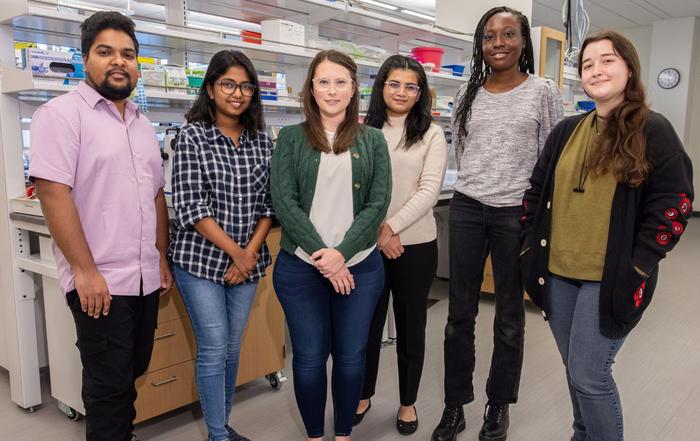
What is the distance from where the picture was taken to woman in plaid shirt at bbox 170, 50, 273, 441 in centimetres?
165

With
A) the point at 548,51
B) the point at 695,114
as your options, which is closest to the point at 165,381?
the point at 548,51

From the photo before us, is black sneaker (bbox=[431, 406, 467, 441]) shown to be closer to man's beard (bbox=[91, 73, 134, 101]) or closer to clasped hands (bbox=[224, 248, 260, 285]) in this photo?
clasped hands (bbox=[224, 248, 260, 285])

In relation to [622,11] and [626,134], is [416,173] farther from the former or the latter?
[622,11]

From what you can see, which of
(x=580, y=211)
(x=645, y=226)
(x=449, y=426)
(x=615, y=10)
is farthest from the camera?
(x=615, y=10)

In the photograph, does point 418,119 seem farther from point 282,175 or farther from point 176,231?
point 176,231

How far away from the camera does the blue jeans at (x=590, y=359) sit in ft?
4.61

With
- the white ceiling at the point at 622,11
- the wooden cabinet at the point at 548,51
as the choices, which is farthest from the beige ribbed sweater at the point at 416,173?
the white ceiling at the point at 622,11

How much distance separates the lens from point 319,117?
1.69m

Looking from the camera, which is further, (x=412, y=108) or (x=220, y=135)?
(x=412, y=108)

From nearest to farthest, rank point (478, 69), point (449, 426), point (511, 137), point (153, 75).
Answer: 1. point (511, 137)
2. point (478, 69)
3. point (449, 426)
4. point (153, 75)

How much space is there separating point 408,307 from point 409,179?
44 centimetres

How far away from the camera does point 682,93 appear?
7.82 meters

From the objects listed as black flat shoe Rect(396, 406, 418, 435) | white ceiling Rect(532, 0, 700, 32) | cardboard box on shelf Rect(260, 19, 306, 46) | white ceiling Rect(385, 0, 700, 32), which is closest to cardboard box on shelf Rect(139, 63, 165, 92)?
cardboard box on shelf Rect(260, 19, 306, 46)

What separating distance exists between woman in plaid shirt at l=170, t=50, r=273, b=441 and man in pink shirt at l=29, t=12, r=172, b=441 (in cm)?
10
